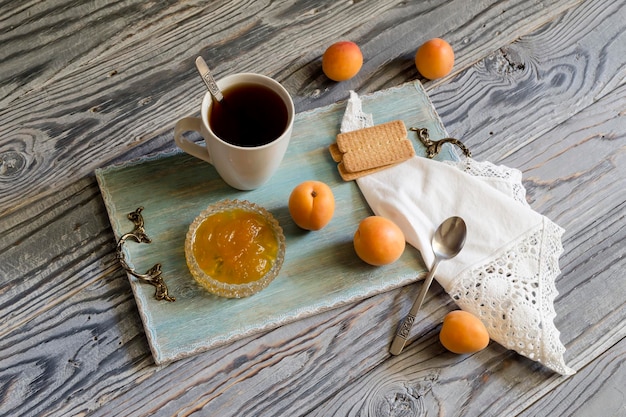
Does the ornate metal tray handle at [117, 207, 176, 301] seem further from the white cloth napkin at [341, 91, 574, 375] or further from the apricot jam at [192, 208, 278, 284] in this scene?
the white cloth napkin at [341, 91, 574, 375]

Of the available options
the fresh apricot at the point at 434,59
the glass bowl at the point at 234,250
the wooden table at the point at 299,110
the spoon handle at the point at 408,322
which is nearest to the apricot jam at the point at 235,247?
the glass bowl at the point at 234,250

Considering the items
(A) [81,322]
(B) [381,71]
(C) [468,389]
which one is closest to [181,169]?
(A) [81,322]

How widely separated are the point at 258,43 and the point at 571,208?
637mm

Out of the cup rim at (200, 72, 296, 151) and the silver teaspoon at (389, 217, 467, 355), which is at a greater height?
the cup rim at (200, 72, 296, 151)

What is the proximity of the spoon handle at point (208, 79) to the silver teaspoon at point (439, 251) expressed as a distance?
40 cm

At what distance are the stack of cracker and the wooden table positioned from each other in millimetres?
117

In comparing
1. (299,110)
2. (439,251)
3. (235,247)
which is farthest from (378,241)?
(299,110)

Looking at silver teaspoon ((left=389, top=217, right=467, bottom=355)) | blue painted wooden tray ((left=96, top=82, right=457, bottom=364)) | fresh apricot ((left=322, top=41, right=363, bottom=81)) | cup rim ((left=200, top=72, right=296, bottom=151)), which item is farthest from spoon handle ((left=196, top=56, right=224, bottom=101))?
silver teaspoon ((left=389, top=217, right=467, bottom=355))

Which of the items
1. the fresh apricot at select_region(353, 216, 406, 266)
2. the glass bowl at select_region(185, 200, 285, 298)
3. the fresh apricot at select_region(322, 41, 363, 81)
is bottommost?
the fresh apricot at select_region(353, 216, 406, 266)

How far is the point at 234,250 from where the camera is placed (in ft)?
3.08

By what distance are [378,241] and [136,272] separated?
0.37m

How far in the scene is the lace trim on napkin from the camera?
3.10 ft

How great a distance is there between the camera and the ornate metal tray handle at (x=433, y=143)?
1077 millimetres

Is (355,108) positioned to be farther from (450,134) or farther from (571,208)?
(571,208)
